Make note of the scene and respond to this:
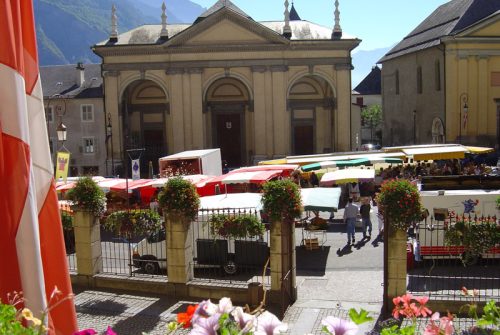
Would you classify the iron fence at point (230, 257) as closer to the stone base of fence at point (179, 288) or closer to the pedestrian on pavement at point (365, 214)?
the stone base of fence at point (179, 288)

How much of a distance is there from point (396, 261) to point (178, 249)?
5.17 metres

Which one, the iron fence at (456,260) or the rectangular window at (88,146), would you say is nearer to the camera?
the iron fence at (456,260)

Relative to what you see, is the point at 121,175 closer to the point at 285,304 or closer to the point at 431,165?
the point at 431,165

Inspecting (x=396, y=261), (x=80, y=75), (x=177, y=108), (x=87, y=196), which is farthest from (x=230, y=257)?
(x=80, y=75)

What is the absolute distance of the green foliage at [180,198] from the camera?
1442 cm

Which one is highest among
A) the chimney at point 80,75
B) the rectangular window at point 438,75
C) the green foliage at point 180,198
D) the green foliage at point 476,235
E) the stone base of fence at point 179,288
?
the chimney at point 80,75

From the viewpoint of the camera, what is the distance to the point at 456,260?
16.5 meters

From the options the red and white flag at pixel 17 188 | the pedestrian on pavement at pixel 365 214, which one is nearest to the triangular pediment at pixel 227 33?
the pedestrian on pavement at pixel 365 214

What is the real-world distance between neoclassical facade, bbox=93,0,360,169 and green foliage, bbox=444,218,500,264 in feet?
94.5

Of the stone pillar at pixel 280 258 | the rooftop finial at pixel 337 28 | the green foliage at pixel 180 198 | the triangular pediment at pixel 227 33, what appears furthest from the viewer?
the rooftop finial at pixel 337 28

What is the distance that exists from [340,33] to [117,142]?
1692 cm

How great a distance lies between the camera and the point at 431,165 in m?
32.6

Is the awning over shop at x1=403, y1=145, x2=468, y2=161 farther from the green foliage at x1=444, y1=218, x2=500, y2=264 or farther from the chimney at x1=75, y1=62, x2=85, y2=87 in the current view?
the chimney at x1=75, y1=62, x2=85, y2=87

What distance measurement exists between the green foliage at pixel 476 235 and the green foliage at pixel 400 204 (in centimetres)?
131
